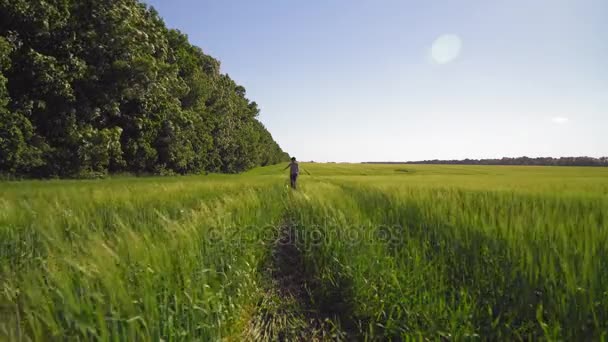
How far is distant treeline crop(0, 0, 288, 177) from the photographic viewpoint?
Result: 52.7 feet

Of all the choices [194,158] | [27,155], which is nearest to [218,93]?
[194,158]

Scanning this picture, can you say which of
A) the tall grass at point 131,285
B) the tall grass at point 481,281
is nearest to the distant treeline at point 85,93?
the tall grass at point 131,285

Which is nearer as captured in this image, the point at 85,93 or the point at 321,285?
the point at 321,285

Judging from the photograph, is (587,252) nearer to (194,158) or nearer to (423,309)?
(423,309)

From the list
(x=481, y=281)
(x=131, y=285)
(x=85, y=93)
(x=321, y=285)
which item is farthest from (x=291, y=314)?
(x=85, y=93)

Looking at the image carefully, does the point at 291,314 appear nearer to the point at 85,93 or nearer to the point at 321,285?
the point at 321,285

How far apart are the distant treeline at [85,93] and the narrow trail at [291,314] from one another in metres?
18.2

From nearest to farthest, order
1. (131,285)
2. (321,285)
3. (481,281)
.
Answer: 1. (131,285)
2. (481,281)
3. (321,285)

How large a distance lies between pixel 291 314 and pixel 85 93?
2426 cm

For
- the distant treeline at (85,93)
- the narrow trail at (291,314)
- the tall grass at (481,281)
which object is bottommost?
the narrow trail at (291,314)

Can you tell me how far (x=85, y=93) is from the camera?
808 inches

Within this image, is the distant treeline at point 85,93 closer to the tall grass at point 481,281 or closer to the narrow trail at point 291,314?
the narrow trail at point 291,314

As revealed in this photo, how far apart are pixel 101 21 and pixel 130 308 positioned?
25.1 metres

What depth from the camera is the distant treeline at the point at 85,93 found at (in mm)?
16062
